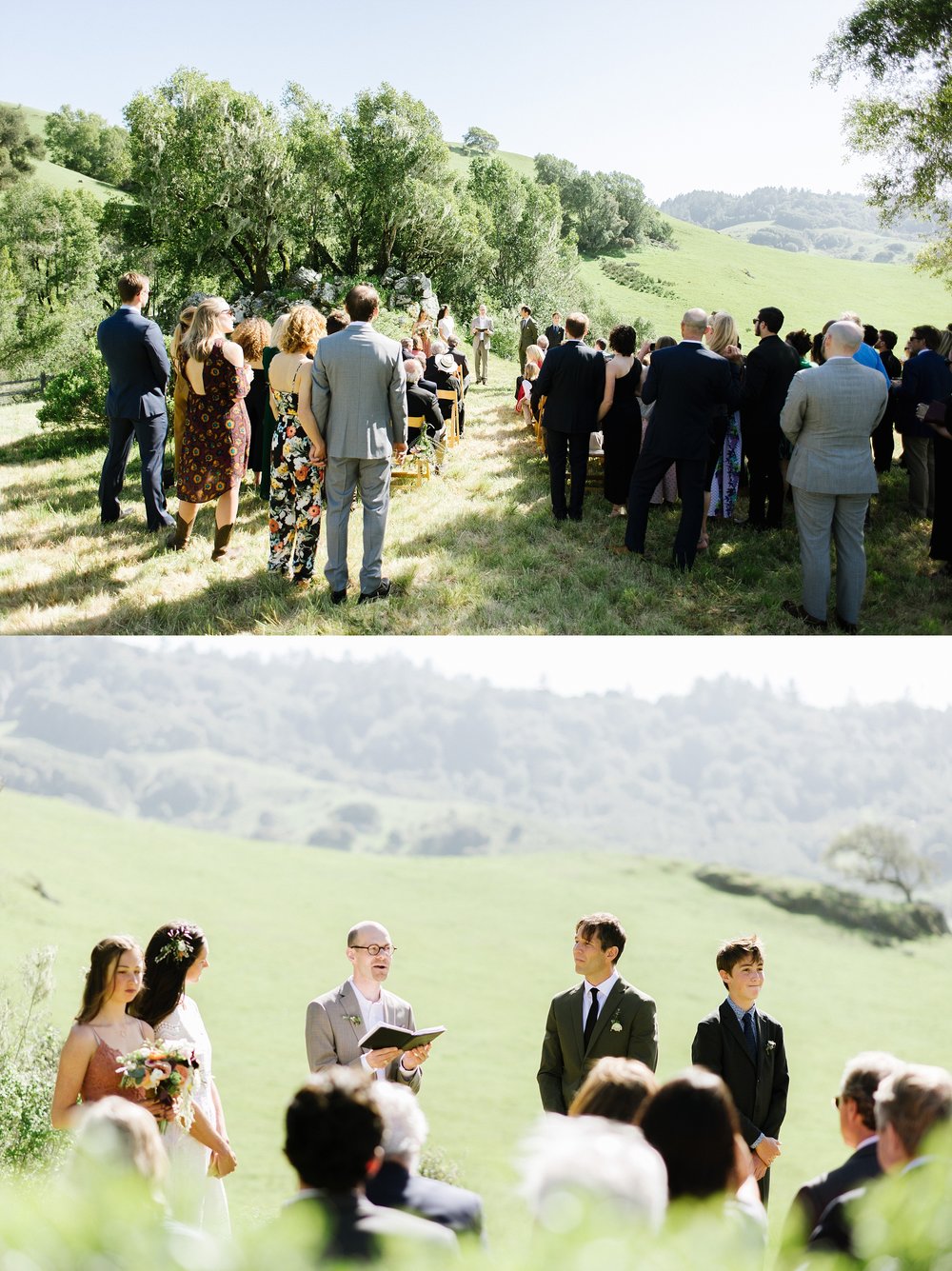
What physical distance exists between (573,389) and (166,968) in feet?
16.2

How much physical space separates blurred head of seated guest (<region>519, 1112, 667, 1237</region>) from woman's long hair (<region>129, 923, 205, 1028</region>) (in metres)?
1.83

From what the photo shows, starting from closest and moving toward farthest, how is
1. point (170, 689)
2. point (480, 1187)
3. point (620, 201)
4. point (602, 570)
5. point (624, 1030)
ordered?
point (624, 1030) < point (480, 1187) < point (170, 689) < point (602, 570) < point (620, 201)

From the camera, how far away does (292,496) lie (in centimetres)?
613

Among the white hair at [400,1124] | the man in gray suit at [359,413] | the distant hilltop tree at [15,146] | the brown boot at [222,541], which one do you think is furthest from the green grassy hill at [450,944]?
the distant hilltop tree at [15,146]

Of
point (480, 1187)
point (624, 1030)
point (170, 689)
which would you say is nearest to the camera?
point (624, 1030)

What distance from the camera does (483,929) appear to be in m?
6.86

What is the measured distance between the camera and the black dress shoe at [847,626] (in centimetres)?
602

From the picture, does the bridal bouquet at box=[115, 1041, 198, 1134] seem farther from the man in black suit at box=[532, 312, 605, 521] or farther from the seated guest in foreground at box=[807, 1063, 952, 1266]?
the man in black suit at box=[532, 312, 605, 521]

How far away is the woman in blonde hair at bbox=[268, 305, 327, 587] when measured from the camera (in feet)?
19.1

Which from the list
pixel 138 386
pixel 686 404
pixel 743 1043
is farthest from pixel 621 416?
pixel 743 1043

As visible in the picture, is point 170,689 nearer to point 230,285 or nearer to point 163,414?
point 163,414

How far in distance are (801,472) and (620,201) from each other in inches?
231

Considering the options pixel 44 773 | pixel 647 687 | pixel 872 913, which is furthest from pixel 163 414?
pixel 872 913

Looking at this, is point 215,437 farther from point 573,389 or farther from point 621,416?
point 621,416
